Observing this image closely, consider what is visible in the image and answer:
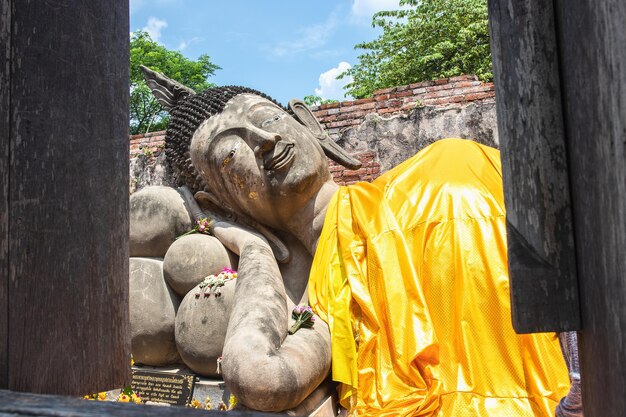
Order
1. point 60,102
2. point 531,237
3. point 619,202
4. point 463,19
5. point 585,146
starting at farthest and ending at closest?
point 463,19 → point 60,102 → point 531,237 → point 585,146 → point 619,202

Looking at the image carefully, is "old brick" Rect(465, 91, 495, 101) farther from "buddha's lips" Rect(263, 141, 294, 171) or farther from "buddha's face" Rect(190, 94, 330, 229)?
"buddha's lips" Rect(263, 141, 294, 171)

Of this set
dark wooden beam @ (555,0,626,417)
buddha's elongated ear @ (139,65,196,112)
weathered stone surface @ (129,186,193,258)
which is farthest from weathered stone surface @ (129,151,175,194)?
dark wooden beam @ (555,0,626,417)

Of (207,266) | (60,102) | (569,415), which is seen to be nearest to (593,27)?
(60,102)

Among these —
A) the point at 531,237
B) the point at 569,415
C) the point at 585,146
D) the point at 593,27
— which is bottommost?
the point at 569,415

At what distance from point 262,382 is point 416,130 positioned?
3656 millimetres

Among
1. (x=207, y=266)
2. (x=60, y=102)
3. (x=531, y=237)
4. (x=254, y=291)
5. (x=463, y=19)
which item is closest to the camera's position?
(x=531, y=237)

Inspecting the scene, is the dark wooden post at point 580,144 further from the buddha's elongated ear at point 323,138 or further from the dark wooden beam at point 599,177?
the buddha's elongated ear at point 323,138

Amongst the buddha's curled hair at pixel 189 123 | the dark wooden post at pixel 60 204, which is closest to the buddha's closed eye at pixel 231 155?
the buddha's curled hair at pixel 189 123

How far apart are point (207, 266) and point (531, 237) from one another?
2840 mm

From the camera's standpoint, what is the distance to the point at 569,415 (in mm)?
1654

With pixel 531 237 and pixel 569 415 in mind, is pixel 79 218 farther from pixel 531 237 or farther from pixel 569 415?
pixel 569 415

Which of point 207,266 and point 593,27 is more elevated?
point 593,27

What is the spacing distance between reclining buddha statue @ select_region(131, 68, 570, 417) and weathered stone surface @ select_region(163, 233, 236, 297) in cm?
3

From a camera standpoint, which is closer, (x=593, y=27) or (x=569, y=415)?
(x=593, y=27)
